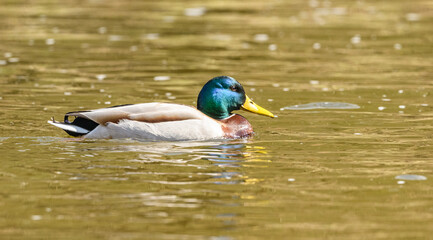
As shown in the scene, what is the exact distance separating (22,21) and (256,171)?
788 inches

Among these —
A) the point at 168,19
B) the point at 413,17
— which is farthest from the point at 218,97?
the point at 413,17

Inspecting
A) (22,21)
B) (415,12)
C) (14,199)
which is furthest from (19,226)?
(415,12)

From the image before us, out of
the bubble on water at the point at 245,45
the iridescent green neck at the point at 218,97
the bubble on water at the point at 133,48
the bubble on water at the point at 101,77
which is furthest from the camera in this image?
the bubble on water at the point at 245,45

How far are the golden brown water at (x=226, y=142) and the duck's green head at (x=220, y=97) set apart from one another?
0.68 m

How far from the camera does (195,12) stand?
3303 cm

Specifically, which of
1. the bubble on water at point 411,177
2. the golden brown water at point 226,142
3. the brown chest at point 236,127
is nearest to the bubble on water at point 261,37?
the golden brown water at point 226,142

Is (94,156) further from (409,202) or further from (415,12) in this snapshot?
(415,12)

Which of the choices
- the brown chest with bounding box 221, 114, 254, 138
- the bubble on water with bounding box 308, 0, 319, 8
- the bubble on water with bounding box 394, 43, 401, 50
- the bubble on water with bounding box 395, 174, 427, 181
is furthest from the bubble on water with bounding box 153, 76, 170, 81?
the bubble on water with bounding box 308, 0, 319, 8

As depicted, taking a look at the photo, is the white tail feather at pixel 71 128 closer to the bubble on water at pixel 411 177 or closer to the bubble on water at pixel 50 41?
the bubble on water at pixel 411 177

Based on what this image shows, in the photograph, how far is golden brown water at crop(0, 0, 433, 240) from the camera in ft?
28.7

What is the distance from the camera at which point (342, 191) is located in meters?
9.89

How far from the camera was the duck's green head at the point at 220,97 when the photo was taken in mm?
13211

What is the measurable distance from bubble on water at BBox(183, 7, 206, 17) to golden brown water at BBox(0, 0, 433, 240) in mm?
2730

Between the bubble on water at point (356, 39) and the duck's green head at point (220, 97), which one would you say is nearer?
the duck's green head at point (220, 97)
